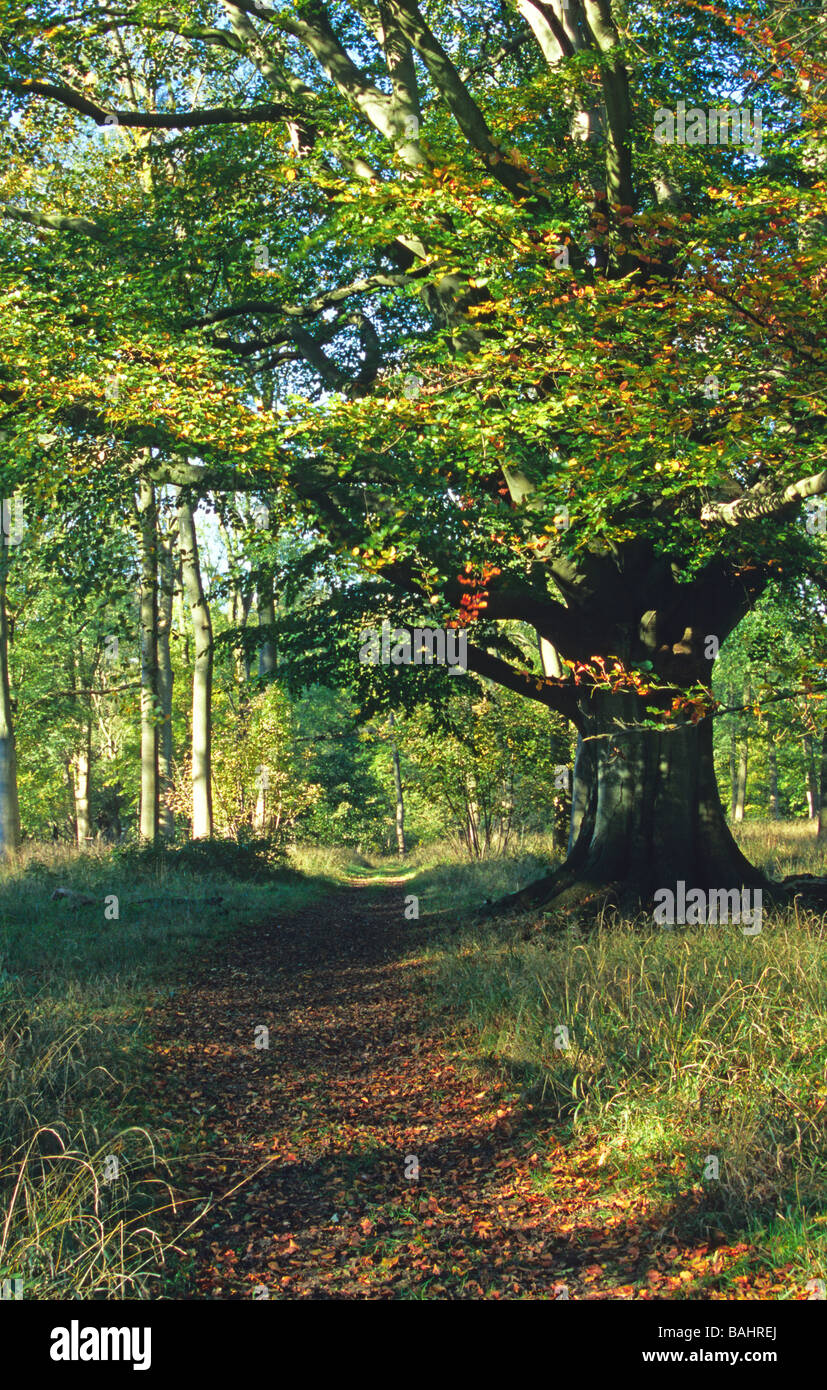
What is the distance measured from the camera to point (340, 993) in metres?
9.84

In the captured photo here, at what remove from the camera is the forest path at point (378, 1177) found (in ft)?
13.6

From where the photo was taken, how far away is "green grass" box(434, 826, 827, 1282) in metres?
4.37

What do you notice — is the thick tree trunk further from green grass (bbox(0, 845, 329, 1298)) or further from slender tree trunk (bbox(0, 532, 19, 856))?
slender tree trunk (bbox(0, 532, 19, 856))

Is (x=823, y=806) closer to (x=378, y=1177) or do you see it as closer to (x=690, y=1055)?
(x=690, y=1055)

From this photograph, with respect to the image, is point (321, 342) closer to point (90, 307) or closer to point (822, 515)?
point (90, 307)

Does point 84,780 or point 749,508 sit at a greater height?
point 749,508

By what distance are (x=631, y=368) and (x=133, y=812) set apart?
130 feet

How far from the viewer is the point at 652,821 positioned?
1105 centimetres

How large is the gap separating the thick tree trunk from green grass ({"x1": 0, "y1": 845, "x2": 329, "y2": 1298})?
4654 mm

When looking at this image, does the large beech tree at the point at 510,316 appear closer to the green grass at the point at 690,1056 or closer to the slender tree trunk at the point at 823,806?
the green grass at the point at 690,1056

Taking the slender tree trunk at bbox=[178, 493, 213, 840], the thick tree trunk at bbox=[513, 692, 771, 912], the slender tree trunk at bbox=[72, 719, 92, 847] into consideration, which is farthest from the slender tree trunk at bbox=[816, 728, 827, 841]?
the slender tree trunk at bbox=[72, 719, 92, 847]

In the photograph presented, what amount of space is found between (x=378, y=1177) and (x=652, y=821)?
6.51 m

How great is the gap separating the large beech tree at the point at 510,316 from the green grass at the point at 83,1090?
3.89 m

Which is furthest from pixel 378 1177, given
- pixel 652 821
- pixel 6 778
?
pixel 6 778
